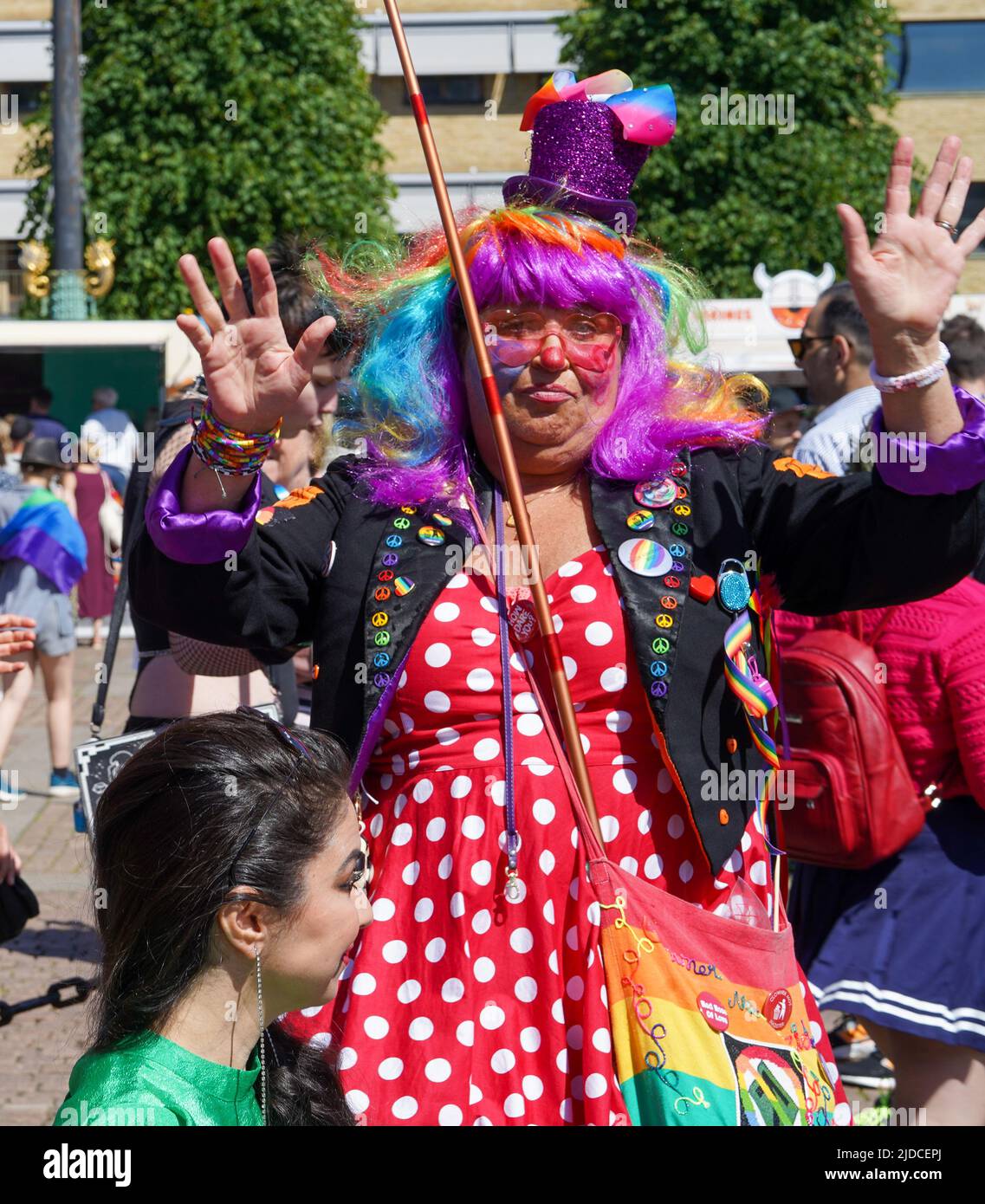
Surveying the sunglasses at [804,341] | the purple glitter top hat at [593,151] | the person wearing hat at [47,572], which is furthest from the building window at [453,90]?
the purple glitter top hat at [593,151]

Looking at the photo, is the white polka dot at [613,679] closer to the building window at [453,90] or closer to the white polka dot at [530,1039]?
the white polka dot at [530,1039]

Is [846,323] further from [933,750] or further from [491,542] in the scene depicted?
[491,542]

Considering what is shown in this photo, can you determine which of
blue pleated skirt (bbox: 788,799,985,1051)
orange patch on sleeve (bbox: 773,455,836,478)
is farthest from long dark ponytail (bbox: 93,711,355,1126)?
blue pleated skirt (bbox: 788,799,985,1051)

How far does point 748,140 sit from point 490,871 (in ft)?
58.7

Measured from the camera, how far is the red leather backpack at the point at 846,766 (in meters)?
3.08

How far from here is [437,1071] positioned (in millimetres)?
2211

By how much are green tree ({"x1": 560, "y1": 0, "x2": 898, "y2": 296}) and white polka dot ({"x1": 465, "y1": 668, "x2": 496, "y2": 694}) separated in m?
16.9

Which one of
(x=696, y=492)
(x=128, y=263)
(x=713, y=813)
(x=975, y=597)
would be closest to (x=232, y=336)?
(x=696, y=492)

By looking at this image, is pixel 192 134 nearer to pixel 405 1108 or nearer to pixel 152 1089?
pixel 405 1108

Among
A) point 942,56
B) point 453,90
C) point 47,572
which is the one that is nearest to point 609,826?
point 47,572

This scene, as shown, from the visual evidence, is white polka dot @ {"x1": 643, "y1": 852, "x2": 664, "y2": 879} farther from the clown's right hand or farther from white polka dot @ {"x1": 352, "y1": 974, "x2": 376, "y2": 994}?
the clown's right hand

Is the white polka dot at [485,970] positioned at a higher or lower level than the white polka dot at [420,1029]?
higher

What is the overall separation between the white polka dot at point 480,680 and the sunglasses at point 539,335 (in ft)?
1.54
